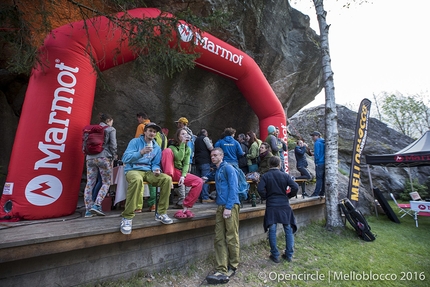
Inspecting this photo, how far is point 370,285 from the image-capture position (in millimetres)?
3625

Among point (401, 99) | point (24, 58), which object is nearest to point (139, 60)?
point (24, 58)

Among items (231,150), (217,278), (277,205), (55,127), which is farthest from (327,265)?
(55,127)

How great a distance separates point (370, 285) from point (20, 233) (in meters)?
5.01

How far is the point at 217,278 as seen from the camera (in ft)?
10.4

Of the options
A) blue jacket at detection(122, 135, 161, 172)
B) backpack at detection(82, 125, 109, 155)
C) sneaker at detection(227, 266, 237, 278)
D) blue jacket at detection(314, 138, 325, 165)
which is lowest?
sneaker at detection(227, 266, 237, 278)

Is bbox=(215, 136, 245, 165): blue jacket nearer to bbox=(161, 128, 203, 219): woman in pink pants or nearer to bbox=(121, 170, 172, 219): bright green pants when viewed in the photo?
bbox=(161, 128, 203, 219): woman in pink pants

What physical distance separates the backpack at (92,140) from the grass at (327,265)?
6.08 ft

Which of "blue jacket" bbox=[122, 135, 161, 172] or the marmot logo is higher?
"blue jacket" bbox=[122, 135, 161, 172]

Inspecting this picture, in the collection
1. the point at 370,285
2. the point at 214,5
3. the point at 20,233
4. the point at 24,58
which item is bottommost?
the point at 370,285

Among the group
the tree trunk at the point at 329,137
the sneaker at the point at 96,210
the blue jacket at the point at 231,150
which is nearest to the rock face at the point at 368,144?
the tree trunk at the point at 329,137

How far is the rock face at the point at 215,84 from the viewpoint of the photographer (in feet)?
20.3

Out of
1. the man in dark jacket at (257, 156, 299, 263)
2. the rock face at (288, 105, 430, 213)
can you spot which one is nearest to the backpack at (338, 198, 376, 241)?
the man in dark jacket at (257, 156, 299, 263)

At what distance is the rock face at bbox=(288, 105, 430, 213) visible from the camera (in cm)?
1320

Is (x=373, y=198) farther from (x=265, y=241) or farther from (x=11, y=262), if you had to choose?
(x=11, y=262)
